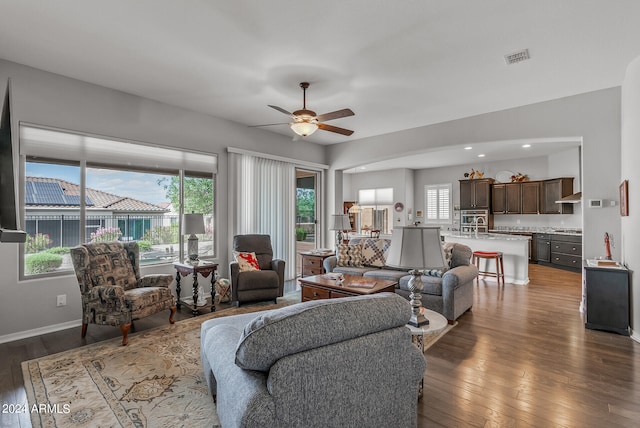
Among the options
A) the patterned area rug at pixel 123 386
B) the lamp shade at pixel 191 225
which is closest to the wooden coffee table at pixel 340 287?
the patterned area rug at pixel 123 386

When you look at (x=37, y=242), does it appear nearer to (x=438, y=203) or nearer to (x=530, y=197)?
(x=438, y=203)

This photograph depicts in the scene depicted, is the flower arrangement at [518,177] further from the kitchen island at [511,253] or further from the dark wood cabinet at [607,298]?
the dark wood cabinet at [607,298]

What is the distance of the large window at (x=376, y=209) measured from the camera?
10922 millimetres

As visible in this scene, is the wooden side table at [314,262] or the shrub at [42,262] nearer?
the shrub at [42,262]

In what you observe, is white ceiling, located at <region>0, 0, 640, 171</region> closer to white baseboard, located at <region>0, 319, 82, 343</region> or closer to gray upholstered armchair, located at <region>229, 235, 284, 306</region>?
gray upholstered armchair, located at <region>229, 235, 284, 306</region>

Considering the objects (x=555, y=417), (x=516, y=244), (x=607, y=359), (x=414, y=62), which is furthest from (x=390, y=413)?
(x=516, y=244)

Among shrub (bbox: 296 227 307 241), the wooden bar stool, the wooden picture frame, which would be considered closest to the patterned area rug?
shrub (bbox: 296 227 307 241)

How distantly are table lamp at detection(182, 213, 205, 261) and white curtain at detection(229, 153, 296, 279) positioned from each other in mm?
878

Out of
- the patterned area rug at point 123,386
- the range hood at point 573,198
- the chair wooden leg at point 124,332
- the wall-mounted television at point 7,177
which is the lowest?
the patterned area rug at point 123,386

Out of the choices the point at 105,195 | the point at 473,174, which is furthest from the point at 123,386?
the point at 473,174

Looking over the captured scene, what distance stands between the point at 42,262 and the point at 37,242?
0.23 metres

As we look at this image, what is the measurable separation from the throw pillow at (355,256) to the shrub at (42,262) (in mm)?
3764

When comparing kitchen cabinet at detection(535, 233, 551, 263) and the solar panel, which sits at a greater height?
the solar panel

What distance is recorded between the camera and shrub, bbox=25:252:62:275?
357cm
